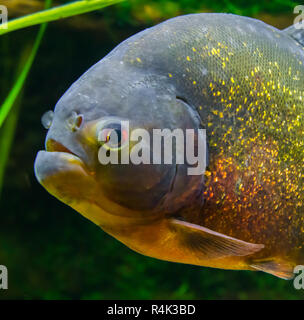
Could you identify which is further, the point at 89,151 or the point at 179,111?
the point at 179,111

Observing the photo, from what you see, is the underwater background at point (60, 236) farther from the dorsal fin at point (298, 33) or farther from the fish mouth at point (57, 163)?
the fish mouth at point (57, 163)

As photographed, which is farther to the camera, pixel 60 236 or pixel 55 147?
pixel 60 236

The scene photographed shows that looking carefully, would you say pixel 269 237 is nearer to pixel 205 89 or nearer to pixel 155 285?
pixel 205 89

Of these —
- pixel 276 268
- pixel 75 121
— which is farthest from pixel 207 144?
pixel 276 268

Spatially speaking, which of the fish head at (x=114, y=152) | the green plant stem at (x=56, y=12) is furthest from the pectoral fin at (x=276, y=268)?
the green plant stem at (x=56, y=12)

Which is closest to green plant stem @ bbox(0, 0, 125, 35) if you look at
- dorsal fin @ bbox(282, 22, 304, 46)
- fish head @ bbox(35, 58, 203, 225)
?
fish head @ bbox(35, 58, 203, 225)

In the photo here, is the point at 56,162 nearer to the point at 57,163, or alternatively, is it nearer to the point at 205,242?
the point at 57,163

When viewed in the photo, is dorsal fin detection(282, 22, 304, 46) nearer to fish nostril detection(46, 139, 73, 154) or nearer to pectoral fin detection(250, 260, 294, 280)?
pectoral fin detection(250, 260, 294, 280)

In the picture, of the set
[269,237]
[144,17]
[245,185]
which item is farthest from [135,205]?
[144,17]
